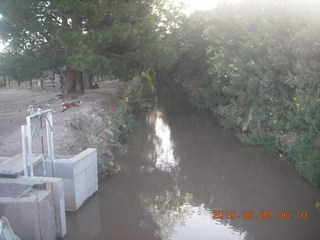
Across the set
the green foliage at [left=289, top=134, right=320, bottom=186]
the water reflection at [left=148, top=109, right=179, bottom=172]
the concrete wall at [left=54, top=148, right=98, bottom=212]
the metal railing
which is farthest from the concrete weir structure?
the green foliage at [left=289, top=134, right=320, bottom=186]

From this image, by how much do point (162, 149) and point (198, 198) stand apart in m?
5.03

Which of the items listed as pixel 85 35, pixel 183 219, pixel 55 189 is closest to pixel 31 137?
pixel 55 189

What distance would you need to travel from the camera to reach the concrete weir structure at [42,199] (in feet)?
18.8

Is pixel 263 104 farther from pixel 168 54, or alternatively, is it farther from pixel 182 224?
pixel 182 224

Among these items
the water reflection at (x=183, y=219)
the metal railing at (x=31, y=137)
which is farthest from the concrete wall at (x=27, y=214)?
the water reflection at (x=183, y=219)

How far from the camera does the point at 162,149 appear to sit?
1370 cm

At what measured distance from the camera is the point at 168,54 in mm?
17703

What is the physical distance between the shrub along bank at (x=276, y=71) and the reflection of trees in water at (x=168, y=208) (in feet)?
11.2

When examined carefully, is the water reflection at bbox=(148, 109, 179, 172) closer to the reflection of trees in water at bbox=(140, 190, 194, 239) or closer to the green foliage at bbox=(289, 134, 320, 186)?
the reflection of trees in water at bbox=(140, 190, 194, 239)

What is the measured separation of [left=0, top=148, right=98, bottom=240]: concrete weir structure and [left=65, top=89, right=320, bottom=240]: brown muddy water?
1.98 feet

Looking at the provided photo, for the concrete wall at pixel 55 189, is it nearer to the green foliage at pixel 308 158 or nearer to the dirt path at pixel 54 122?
the dirt path at pixel 54 122

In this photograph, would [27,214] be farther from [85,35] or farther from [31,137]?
[85,35]

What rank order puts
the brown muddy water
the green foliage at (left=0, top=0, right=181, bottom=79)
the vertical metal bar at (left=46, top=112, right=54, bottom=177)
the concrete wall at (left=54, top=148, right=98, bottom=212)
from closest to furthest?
the vertical metal bar at (left=46, top=112, right=54, bottom=177) → the brown muddy water → the concrete wall at (left=54, top=148, right=98, bottom=212) → the green foliage at (left=0, top=0, right=181, bottom=79)

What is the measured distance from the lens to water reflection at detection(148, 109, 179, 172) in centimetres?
1154
